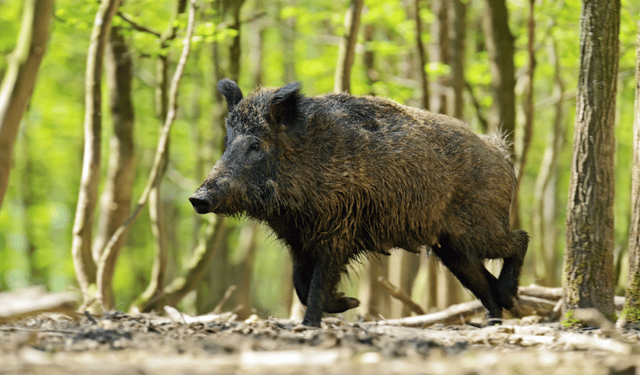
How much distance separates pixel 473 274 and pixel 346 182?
5.96 ft

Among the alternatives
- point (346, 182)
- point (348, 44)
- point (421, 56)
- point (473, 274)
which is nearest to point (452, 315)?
point (473, 274)

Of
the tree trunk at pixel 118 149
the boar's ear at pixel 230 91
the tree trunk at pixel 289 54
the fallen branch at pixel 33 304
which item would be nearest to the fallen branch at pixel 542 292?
the boar's ear at pixel 230 91

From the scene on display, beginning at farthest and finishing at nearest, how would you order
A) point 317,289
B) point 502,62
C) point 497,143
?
point 502,62
point 497,143
point 317,289

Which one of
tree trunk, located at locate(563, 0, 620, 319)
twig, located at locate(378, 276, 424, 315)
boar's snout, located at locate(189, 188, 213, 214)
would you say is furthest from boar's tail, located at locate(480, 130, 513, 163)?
boar's snout, located at locate(189, 188, 213, 214)

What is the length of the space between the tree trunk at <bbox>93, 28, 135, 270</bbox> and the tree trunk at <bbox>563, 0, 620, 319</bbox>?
5.78 meters

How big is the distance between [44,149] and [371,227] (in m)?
16.4

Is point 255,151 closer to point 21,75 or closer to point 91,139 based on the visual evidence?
point 21,75

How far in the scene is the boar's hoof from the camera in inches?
216

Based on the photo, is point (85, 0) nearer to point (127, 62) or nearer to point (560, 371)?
point (127, 62)

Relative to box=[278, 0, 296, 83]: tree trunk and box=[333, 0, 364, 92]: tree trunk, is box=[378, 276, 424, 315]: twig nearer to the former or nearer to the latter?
box=[333, 0, 364, 92]: tree trunk

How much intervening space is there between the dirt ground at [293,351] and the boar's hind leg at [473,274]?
165 centimetres

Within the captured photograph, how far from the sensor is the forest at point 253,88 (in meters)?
5.57

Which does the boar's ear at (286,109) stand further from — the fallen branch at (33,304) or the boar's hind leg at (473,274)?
the fallen branch at (33,304)

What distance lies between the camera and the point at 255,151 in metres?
5.39
